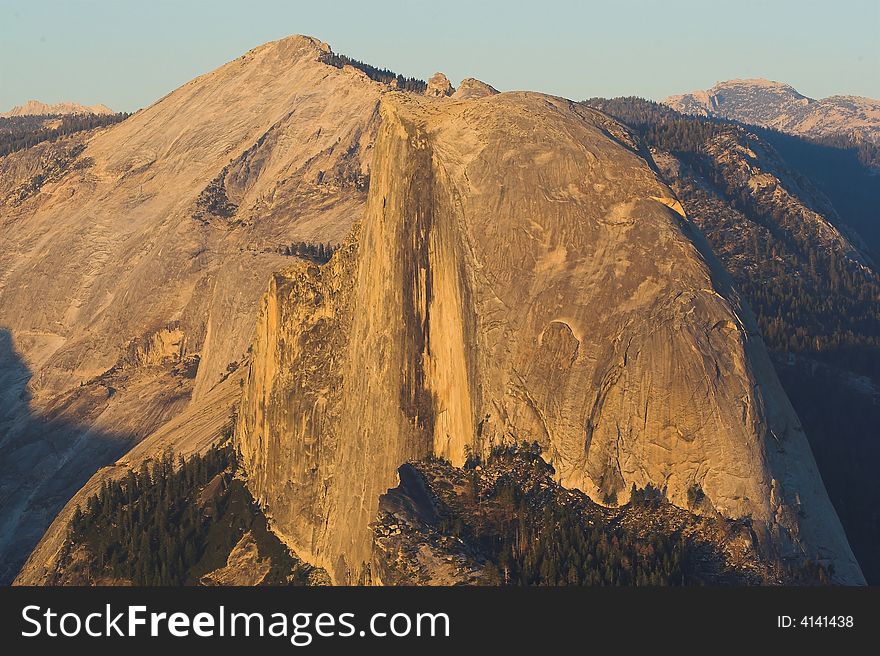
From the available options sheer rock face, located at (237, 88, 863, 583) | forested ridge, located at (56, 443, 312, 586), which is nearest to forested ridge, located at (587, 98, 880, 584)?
sheer rock face, located at (237, 88, 863, 583)

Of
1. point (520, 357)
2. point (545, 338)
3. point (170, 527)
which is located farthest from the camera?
point (170, 527)

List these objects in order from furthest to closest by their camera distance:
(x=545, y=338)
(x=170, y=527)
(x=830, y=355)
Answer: (x=830, y=355) → (x=170, y=527) → (x=545, y=338)

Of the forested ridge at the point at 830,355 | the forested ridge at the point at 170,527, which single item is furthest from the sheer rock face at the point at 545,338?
the forested ridge at the point at 830,355

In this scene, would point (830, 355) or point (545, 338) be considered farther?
point (830, 355)

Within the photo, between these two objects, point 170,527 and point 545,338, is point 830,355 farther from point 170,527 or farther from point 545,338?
point 545,338

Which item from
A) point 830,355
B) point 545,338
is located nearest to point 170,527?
point 545,338

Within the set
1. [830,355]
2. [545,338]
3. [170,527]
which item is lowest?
[545,338]

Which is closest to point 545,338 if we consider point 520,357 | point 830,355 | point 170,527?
point 520,357

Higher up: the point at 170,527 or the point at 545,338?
the point at 170,527
